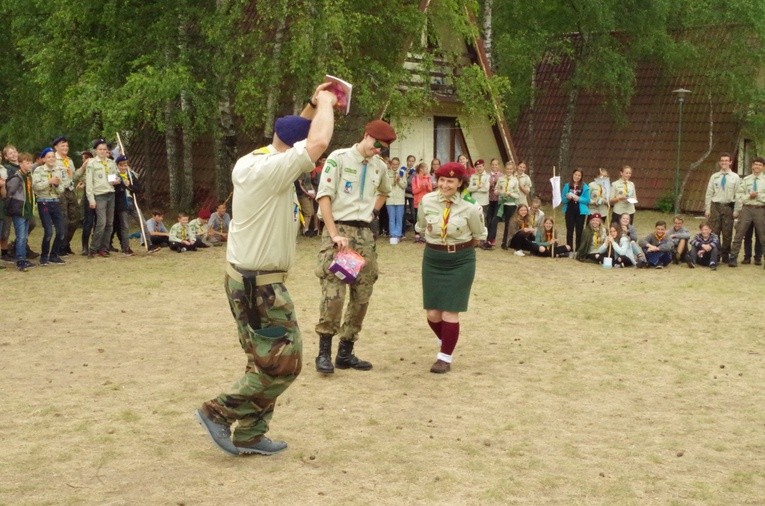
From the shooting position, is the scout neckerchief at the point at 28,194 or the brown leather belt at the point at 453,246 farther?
the scout neckerchief at the point at 28,194

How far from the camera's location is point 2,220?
16.4m

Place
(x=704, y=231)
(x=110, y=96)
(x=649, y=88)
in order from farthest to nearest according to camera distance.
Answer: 1. (x=649, y=88)
2. (x=110, y=96)
3. (x=704, y=231)

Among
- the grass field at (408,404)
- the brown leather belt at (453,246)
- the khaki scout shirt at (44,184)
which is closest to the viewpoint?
the grass field at (408,404)

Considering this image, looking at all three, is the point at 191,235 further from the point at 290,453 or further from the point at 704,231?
the point at 290,453

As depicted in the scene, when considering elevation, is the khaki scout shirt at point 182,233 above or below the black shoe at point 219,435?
below

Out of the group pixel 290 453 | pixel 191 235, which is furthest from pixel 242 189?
pixel 191 235

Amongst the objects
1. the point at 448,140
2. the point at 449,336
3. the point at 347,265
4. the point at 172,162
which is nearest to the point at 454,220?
the point at 449,336

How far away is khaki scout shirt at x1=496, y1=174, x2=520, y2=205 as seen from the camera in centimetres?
2059

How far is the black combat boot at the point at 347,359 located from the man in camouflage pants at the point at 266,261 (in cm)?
282

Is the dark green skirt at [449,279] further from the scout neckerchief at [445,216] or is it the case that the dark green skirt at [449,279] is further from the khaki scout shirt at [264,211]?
the khaki scout shirt at [264,211]

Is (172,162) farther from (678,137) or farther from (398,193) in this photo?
(678,137)

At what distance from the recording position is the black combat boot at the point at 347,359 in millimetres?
9430

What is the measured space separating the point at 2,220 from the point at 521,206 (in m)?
9.31

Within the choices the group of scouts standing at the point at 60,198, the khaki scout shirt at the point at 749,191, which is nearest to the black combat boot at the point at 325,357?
the group of scouts standing at the point at 60,198
